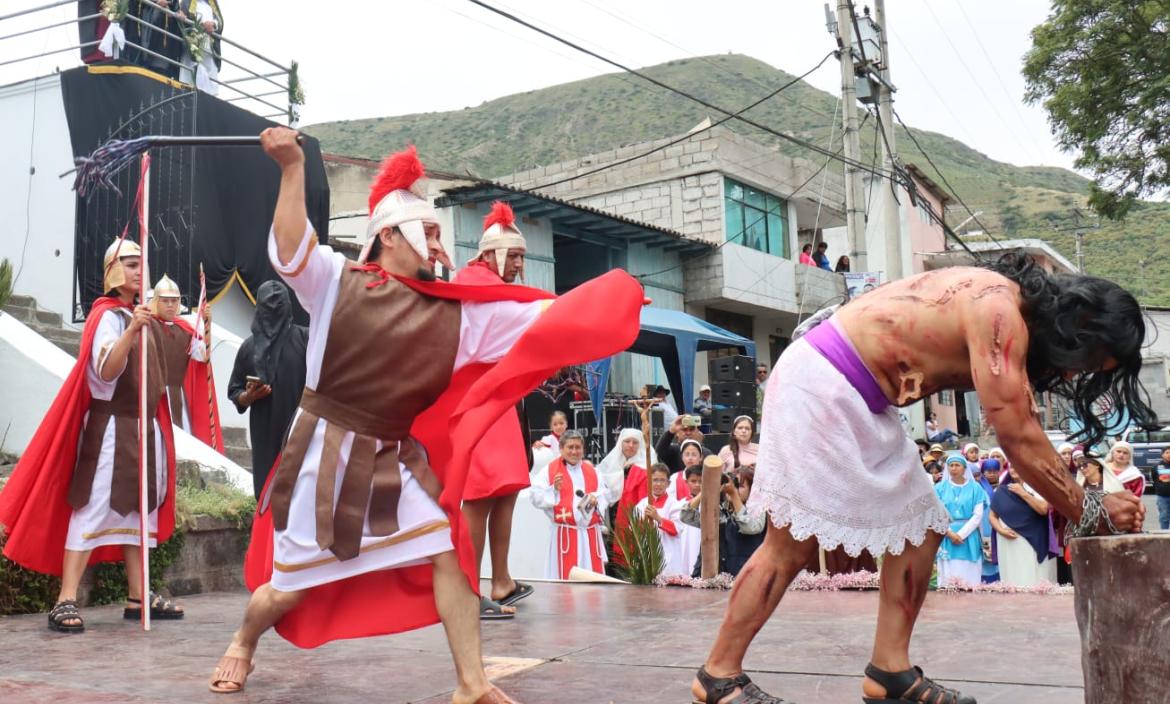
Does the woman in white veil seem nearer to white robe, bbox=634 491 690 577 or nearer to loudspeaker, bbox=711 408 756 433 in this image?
loudspeaker, bbox=711 408 756 433

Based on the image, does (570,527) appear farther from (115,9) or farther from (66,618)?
(115,9)

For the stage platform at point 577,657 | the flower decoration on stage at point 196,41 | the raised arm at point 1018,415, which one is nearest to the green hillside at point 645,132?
the flower decoration on stage at point 196,41

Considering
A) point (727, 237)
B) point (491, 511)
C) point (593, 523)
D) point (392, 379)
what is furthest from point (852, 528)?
point (727, 237)

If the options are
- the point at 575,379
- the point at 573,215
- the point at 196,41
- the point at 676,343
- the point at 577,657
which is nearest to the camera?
the point at 577,657

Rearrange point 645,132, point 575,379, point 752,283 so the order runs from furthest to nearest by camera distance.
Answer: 1. point 645,132
2. point 752,283
3. point 575,379

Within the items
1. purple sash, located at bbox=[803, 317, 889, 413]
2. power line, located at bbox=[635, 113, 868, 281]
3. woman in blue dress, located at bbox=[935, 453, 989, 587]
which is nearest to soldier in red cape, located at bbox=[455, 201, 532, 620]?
purple sash, located at bbox=[803, 317, 889, 413]

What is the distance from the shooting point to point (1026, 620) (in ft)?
17.9

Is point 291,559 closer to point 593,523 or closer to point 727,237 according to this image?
point 593,523

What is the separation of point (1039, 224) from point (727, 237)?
5835 cm

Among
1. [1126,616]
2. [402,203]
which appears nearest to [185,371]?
[402,203]

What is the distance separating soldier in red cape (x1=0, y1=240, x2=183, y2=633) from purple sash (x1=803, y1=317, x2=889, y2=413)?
3.43 meters

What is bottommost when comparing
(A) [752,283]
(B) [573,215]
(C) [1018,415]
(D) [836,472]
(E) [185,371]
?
(D) [836,472]

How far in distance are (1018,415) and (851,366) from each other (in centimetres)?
54

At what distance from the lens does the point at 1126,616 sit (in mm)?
3074
